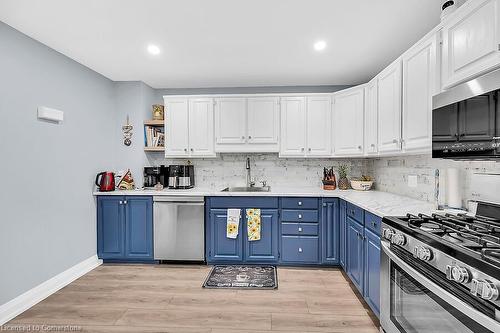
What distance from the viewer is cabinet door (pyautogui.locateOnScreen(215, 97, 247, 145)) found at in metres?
3.93

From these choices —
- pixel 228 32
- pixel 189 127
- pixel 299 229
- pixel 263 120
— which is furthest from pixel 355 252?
pixel 189 127

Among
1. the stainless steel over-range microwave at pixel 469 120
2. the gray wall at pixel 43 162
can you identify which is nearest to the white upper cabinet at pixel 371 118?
the stainless steel over-range microwave at pixel 469 120

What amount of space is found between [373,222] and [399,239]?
68 centimetres

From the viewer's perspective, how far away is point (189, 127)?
3.97 m

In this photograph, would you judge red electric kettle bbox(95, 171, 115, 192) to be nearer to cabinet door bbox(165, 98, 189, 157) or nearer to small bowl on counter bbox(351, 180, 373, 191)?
cabinet door bbox(165, 98, 189, 157)

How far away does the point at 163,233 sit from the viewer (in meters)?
→ 3.56

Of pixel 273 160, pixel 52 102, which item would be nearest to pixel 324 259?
pixel 273 160

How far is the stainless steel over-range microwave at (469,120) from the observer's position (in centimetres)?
135

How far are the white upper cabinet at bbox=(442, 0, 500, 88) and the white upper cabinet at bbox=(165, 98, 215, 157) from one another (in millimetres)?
2801

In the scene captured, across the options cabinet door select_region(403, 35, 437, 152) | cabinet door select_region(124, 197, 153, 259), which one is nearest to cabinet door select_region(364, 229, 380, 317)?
cabinet door select_region(403, 35, 437, 152)

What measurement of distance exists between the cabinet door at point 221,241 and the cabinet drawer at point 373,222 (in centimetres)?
157

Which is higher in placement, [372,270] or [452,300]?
[452,300]

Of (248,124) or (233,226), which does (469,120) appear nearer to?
(233,226)

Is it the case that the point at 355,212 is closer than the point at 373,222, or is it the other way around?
the point at 373,222
